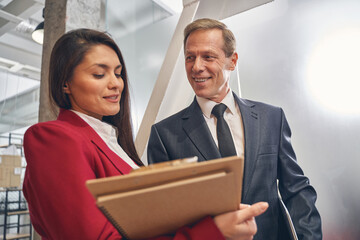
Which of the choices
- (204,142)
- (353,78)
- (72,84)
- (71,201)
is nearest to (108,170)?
(71,201)

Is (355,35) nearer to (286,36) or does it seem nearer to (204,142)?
(286,36)

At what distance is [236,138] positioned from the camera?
1.53m

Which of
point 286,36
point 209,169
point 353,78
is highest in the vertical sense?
point 286,36

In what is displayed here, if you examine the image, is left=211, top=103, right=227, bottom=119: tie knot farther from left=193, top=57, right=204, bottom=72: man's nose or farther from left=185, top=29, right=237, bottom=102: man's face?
left=193, top=57, right=204, bottom=72: man's nose

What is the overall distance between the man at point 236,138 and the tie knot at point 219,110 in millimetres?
11

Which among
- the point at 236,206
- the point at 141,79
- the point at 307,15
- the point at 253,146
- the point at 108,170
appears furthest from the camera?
the point at 141,79

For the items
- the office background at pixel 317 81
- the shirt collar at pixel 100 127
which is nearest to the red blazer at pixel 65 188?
the shirt collar at pixel 100 127

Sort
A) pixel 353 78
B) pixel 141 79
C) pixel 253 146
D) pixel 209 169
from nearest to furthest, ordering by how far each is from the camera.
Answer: pixel 209 169 < pixel 253 146 < pixel 353 78 < pixel 141 79

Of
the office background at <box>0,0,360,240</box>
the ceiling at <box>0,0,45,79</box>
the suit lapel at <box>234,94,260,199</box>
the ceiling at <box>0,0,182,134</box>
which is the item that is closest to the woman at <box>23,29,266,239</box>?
the suit lapel at <box>234,94,260,199</box>

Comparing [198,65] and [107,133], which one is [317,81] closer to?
[198,65]

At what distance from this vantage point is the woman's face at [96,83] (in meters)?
1.14

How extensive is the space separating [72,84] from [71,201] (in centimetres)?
51

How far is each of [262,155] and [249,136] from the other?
109 millimetres

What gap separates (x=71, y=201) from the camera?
817 millimetres
